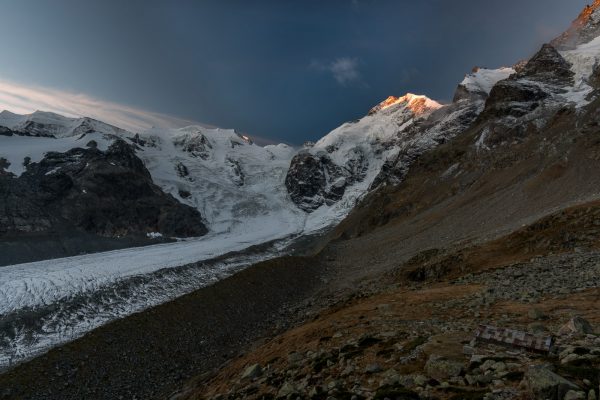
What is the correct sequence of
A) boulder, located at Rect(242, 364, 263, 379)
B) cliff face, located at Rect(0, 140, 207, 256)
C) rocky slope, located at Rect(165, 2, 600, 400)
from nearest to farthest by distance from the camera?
rocky slope, located at Rect(165, 2, 600, 400)
boulder, located at Rect(242, 364, 263, 379)
cliff face, located at Rect(0, 140, 207, 256)

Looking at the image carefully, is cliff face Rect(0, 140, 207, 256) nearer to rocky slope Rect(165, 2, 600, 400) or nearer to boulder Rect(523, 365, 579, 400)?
rocky slope Rect(165, 2, 600, 400)

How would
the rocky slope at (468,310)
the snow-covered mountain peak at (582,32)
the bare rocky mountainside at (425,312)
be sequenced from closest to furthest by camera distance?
1. the rocky slope at (468,310)
2. the bare rocky mountainside at (425,312)
3. the snow-covered mountain peak at (582,32)

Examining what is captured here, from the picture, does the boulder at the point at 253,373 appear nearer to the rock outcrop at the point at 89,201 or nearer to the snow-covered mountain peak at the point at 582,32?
the rock outcrop at the point at 89,201

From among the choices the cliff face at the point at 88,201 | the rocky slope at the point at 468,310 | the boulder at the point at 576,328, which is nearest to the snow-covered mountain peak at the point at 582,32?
the rocky slope at the point at 468,310

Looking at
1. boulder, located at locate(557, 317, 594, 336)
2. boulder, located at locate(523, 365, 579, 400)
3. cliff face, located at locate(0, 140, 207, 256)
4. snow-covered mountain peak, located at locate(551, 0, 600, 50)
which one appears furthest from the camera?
snow-covered mountain peak, located at locate(551, 0, 600, 50)

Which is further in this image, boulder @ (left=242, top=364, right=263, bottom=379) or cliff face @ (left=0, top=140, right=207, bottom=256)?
cliff face @ (left=0, top=140, right=207, bottom=256)

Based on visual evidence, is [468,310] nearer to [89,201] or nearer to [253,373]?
[253,373]

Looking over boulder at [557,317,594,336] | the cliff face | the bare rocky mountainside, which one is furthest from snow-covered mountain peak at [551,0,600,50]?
boulder at [557,317,594,336]

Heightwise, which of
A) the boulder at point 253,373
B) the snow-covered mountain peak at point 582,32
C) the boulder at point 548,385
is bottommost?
the boulder at point 253,373

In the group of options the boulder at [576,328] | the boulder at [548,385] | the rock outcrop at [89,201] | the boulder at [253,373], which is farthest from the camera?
the rock outcrop at [89,201]

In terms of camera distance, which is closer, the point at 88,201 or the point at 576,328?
the point at 576,328

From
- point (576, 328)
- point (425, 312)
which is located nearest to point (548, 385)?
point (576, 328)

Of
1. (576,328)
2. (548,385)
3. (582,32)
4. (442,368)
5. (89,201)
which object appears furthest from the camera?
(89,201)

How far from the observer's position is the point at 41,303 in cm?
5228
